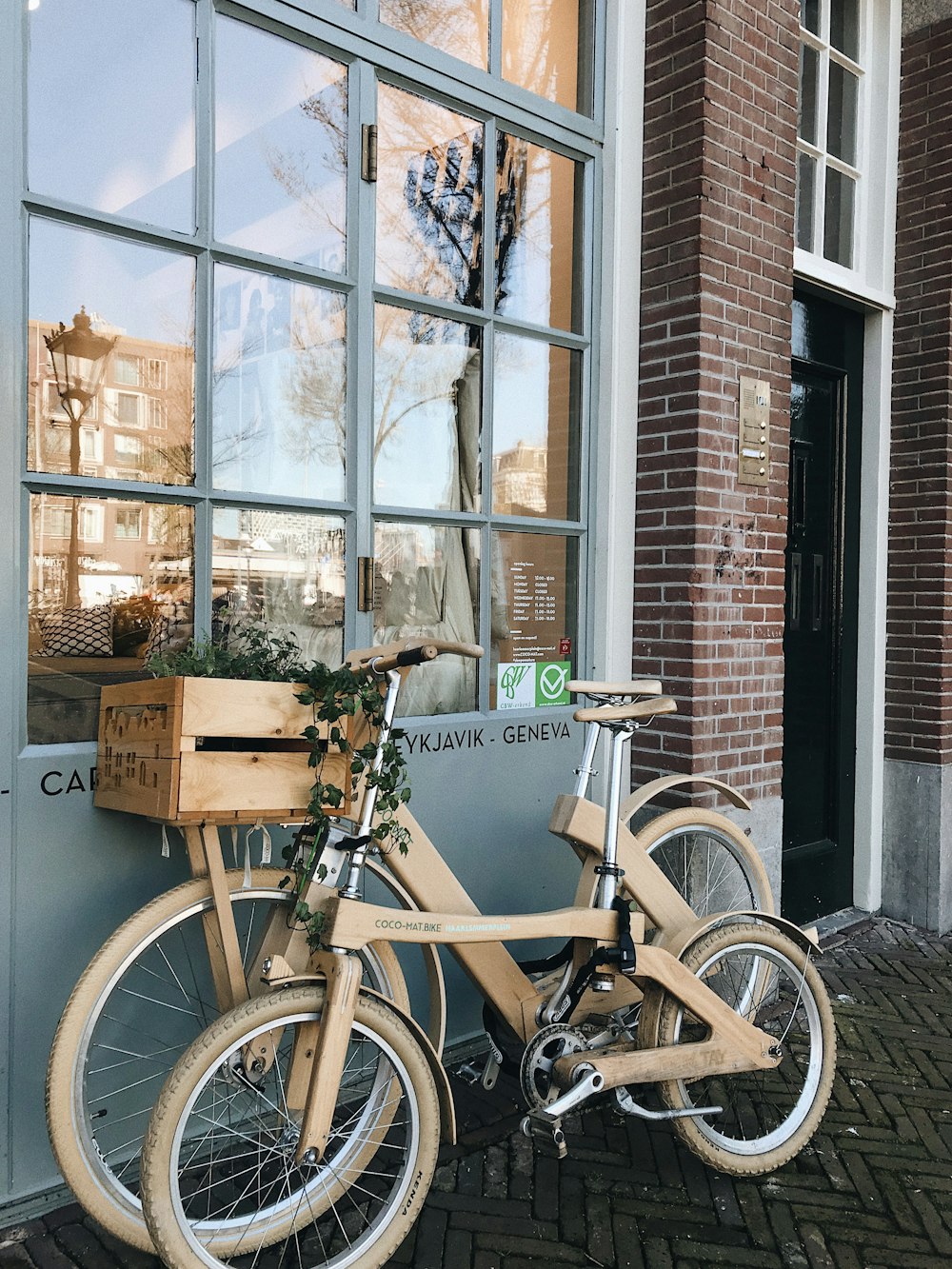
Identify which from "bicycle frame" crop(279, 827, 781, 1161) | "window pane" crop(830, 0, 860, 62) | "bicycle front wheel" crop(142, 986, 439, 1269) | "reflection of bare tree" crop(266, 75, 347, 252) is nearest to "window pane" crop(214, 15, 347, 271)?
"reflection of bare tree" crop(266, 75, 347, 252)

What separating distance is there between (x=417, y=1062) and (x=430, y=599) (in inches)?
66.4

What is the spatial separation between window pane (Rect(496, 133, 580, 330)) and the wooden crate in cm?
210

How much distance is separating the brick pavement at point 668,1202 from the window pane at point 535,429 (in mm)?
2126

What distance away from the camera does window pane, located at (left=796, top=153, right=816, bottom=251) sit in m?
5.05

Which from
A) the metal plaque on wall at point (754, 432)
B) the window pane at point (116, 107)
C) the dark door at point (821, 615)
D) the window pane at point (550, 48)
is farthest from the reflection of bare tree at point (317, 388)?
the dark door at point (821, 615)

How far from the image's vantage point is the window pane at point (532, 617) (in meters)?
3.88

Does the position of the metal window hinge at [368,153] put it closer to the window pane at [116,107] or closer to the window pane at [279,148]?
the window pane at [279,148]

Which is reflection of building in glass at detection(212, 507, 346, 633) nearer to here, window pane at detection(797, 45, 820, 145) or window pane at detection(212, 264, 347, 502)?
window pane at detection(212, 264, 347, 502)

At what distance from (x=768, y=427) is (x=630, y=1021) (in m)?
2.47

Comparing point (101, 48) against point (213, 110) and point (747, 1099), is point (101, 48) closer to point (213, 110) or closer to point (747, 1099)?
point (213, 110)

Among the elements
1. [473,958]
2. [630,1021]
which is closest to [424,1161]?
[473,958]

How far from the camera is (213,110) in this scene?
3010 millimetres

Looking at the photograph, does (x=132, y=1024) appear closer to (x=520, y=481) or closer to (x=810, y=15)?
(x=520, y=481)

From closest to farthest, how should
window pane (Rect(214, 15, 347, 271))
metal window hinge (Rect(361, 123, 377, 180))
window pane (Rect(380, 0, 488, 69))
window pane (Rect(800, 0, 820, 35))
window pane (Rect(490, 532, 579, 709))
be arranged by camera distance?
window pane (Rect(214, 15, 347, 271)), metal window hinge (Rect(361, 123, 377, 180)), window pane (Rect(380, 0, 488, 69)), window pane (Rect(490, 532, 579, 709)), window pane (Rect(800, 0, 820, 35))
